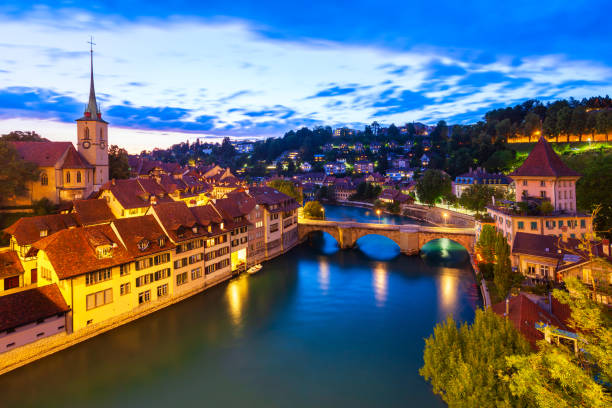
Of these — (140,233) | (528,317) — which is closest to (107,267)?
(140,233)

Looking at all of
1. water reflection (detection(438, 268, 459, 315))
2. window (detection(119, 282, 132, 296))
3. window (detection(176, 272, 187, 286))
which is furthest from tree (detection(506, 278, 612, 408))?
window (detection(176, 272, 187, 286))

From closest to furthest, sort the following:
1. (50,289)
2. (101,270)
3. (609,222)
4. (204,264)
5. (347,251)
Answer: (50,289) < (101,270) < (204,264) < (609,222) < (347,251)

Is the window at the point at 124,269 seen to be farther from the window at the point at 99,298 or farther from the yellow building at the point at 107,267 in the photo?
the window at the point at 99,298

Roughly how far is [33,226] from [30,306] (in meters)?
10.1

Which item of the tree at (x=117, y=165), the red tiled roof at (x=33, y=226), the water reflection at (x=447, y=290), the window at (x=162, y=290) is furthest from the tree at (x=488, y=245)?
the tree at (x=117, y=165)

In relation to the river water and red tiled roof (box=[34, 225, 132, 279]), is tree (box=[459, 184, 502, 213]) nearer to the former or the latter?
the river water

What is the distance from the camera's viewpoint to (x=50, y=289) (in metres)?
23.5

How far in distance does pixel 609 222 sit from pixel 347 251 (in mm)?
29823

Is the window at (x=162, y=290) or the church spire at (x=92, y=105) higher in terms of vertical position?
the church spire at (x=92, y=105)

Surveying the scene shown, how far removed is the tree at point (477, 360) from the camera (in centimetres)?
1182

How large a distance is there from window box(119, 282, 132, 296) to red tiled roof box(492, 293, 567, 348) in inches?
983

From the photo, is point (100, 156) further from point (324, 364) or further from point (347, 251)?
point (324, 364)

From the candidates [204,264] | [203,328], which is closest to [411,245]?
[204,264]

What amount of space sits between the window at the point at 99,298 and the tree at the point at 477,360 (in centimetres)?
2209
